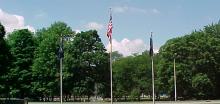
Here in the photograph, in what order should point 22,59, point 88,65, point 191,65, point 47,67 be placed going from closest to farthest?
point 22,59 → point 47,67 → point 88,65 → point 191,65

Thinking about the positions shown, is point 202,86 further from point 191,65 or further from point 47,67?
point 47,67

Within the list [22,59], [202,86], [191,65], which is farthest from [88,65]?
[202,86]

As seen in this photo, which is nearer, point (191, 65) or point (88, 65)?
point (88, 65)

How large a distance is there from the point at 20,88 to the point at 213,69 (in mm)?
38342

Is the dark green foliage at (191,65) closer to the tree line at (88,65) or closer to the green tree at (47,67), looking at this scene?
the tree line at (88,65)

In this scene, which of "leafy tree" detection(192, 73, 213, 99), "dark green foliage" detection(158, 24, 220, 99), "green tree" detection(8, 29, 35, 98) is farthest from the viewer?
"dark green foliage" detection(158, 24, 220, 99)

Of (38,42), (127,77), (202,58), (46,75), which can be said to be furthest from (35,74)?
(202,58)

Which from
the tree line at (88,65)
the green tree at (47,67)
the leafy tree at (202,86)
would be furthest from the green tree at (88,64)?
the leafy tree at (202,86)

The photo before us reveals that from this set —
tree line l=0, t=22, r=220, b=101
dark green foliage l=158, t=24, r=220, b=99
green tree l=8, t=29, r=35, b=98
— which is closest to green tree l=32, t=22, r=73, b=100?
tree line l=0, t=22, r=220, b=101

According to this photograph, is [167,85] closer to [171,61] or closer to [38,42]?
[171,61]

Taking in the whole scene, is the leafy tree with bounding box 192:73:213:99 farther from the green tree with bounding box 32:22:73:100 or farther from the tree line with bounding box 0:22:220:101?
the green tree with bounding box 32:22:73:100

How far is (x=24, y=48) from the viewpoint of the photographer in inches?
3912

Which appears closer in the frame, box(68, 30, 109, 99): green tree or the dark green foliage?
box(68, 30, 109, 99): green tree

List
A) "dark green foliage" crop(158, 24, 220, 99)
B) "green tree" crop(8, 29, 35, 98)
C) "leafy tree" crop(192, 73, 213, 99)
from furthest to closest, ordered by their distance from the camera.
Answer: "dark green foliage" crop(158, 24, 220, 99) < "leafy tree" crop(192, 73, 213, 99) < "green tree" crop(8, 29, 35, 98)
